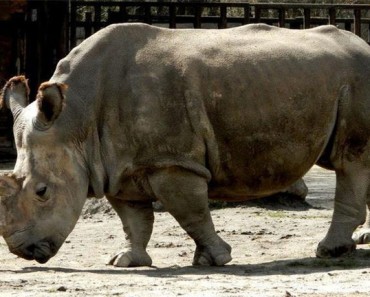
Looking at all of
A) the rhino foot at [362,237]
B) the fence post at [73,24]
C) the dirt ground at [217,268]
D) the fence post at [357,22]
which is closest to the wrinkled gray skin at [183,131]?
the dirt ground at [217,268]

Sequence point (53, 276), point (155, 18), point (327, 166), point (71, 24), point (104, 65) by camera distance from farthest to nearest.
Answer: point (155, 18) → point (71, 24) → point (327, 166) → point (104, 65) → point (53, 276)

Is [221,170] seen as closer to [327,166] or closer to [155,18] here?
[327,166]

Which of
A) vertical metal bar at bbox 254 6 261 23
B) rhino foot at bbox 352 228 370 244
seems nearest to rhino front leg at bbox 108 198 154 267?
rhino foot at bbox 352 228 370 244

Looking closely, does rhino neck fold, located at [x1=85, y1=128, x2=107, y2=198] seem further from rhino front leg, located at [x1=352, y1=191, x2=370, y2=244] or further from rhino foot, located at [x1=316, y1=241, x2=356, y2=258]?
rhino front leg, located at [x1=352, y1=191, x2=370, y2=244]

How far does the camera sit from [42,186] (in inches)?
425

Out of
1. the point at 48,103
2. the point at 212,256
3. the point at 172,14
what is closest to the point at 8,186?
the point at 48,103

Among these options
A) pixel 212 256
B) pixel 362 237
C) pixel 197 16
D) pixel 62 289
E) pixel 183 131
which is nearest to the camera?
pixel 62 289

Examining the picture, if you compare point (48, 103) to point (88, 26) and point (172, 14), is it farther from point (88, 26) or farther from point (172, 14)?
point (88, 26)

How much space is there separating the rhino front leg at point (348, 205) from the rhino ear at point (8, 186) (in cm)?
256

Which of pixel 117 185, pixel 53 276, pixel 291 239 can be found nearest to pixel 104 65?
pixel 117 185

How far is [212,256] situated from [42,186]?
144cm

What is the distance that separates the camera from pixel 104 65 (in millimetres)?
11180

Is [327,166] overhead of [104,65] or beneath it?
beneath

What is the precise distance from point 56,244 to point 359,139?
2.64m
